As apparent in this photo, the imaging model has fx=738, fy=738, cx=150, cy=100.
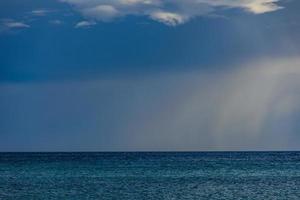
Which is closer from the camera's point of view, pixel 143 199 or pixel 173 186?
pixel 143 199

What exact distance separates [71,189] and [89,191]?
3.42 m

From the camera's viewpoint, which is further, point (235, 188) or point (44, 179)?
point (44, 179)

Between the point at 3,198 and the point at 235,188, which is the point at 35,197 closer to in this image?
the point at 3,198

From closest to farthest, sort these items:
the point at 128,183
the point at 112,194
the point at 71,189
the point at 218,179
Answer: the point at 112,194, the point at 71,189, the point at 128,183, the point at 218,179

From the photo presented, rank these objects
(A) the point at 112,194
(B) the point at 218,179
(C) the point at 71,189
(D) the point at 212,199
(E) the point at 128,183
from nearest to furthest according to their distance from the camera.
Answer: (D) the point at 212,199
(A) the point at 112,194
(C) the point at 71,189
(E) the point at 128,183
(B) the point at 218,179

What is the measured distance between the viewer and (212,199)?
61.8 meters

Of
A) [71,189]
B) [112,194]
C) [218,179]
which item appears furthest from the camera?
[218,179]

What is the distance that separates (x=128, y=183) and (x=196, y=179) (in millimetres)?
10317

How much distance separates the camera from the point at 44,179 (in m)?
91.2


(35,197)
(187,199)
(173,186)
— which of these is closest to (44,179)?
(173,186)

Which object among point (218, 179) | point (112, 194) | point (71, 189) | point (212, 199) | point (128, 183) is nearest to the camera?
point (212, 199)

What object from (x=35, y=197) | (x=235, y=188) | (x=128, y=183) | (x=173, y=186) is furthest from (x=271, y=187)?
(x=35, y=197)

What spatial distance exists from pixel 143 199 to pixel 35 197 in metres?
9.80

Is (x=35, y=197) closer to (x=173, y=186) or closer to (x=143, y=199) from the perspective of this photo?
(x=143, y=199)
